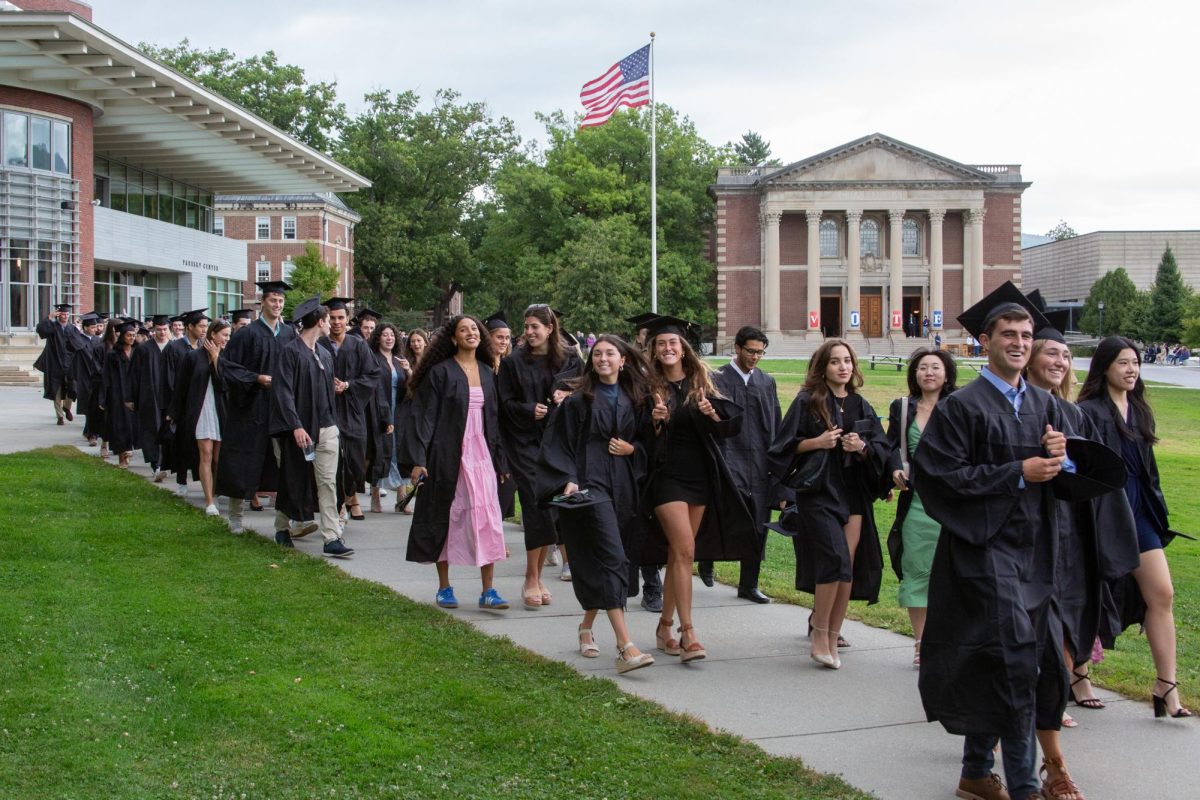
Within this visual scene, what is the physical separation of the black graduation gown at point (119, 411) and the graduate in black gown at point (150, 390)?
0.54 m

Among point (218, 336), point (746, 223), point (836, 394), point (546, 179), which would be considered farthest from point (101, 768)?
point (746, 223)

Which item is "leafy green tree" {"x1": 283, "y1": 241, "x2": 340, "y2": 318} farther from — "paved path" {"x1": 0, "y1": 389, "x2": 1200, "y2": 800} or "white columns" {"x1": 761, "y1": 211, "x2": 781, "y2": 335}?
"paved path" {"x1": 0, "y1": 389, "x2": 1200, "y2": 800}

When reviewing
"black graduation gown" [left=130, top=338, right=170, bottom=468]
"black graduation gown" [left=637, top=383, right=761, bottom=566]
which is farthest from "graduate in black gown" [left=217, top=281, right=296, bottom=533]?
"black graduation gown" [left=637, top=383, right=761, bottom=566]

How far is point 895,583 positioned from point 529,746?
520cm

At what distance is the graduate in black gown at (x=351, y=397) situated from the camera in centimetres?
1118

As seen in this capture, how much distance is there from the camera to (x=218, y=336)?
12227 mm

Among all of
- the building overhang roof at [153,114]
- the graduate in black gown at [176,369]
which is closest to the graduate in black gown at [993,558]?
the graduate in black gown at [176,369]

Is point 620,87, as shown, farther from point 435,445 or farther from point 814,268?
point 814,268

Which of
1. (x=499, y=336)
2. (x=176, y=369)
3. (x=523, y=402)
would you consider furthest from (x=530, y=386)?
(x=176, y=369)

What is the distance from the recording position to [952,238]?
77.9 metres

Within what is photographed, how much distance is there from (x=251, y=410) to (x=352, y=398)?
910 mm

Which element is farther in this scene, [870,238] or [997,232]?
[870,238]

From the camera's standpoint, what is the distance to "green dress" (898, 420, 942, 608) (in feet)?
21.8

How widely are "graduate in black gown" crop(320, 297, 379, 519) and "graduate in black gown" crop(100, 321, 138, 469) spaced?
5.53 meters
